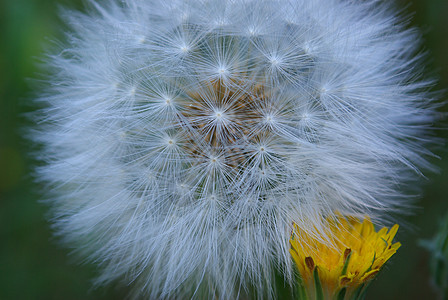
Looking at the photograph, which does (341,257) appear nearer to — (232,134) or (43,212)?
(232,134)

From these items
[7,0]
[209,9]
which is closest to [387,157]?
[209,9]

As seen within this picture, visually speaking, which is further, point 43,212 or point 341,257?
point 43,212

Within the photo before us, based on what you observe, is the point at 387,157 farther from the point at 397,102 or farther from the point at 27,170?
the point at 27,170

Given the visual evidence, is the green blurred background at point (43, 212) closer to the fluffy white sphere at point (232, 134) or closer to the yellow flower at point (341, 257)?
the fluffy white sphere at point (232, 134)

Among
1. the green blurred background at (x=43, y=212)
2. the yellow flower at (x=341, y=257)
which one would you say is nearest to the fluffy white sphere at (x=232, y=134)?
the yellow flower at (x=341, y=257)

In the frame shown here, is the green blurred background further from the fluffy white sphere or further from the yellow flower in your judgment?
the yellow flower

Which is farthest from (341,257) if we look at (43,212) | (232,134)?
(43,212)
